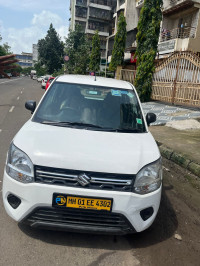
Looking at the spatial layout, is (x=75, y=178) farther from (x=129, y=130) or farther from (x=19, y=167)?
(x=129, y=130)

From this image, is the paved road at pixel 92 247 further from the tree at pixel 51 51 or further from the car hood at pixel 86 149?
the tree at pixel 51 51

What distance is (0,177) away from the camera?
4.11m

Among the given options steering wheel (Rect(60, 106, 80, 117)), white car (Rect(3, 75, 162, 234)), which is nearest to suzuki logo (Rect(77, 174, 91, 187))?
white car (Rect(3, 75, 162, 234))

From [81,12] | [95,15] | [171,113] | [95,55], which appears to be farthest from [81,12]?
[171,113]

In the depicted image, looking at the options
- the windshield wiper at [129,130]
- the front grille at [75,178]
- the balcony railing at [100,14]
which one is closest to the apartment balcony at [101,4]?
the balcony railing at [100,14]

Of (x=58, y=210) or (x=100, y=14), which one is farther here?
(x=100, y=14)

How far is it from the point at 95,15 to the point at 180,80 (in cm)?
5143

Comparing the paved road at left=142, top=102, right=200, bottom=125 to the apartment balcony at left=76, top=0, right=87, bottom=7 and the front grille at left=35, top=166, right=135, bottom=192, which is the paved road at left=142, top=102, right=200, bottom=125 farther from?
the apartment balcony at left=76, top=0, right=87, bottom=7

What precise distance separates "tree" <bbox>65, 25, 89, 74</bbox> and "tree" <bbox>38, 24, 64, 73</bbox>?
16.4 metres

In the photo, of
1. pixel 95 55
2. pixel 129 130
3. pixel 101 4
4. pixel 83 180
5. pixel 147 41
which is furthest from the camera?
pixel 101 4

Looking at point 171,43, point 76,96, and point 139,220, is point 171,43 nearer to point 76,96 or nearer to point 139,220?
point 76,96

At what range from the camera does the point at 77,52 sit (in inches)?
1259

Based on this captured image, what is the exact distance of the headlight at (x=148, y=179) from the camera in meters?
2.48

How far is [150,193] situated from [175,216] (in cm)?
122
